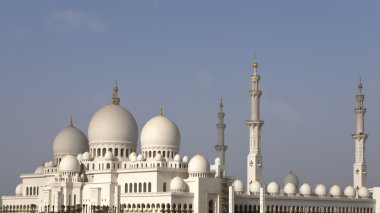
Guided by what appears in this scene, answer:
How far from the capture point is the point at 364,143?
88.3 metres

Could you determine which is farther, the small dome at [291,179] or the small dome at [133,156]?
the small dome at [291,179]

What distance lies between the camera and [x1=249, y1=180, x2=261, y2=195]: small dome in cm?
7519

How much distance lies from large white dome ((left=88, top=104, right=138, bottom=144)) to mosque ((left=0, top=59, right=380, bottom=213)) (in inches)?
3.9

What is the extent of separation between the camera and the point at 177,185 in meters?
69.0

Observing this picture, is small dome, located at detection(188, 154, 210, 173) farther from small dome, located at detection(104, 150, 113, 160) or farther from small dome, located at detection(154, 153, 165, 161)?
small dome, located at detection(104, 150, 113, 160)

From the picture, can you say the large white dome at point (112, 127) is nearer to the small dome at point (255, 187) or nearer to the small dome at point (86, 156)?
the small dome at point (86, 156)

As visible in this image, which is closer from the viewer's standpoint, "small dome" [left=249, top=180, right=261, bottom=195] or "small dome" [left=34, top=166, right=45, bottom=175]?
"small dome" [left=249, top=180, right=261, bottom=195]

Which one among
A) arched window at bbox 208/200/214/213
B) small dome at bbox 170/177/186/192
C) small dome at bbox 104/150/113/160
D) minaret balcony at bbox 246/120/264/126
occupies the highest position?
minaret balcony at bbox 246/120/264/126

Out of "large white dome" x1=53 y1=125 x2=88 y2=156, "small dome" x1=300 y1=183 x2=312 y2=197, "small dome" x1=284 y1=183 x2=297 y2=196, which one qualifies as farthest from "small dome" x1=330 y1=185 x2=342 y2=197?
"large white dome" x1=53 y1=125 x2=88 y2=156

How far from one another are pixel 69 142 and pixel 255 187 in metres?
20.6

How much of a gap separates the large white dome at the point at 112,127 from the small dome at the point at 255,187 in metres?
13.0

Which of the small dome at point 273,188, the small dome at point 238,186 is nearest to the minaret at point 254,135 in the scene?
the small dome at point 273,188

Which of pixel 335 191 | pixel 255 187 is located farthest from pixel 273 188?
pixel 335 191

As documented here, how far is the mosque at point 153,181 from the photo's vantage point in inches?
2753
